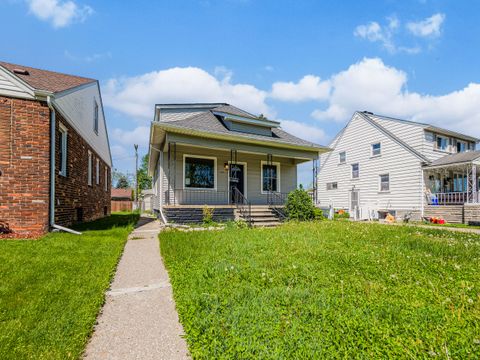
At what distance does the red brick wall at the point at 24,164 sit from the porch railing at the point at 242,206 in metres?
6.77

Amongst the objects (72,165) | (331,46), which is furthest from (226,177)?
(331,46)

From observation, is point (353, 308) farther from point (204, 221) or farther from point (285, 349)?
→ point (204, 221)

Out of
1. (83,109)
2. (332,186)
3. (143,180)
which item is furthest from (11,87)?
(143,180)

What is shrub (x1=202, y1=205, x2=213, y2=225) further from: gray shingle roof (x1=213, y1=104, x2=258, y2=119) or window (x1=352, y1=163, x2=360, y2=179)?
window (x1=352, y1=163, x2=360, y2=179)

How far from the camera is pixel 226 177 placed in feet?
43.3

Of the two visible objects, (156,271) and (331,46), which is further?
(331,46)

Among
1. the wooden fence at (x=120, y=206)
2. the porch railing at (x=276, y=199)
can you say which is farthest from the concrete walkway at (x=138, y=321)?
the wooden fence at (x=120, y=206)

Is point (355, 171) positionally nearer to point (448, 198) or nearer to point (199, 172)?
point (448, 198)

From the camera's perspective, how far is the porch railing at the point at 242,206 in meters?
10.9

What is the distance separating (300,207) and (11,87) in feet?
34.3

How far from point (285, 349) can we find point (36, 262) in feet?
15.1

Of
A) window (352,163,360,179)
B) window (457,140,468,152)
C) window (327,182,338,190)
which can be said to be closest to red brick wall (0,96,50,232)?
window (352,163,360,179)

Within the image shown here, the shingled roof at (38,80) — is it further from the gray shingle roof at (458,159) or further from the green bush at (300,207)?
the gray shingle roof at (458,159)

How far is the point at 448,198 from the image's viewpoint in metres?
17.2
